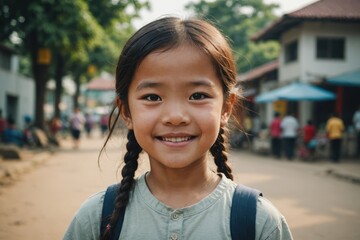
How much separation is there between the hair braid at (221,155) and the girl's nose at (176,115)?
506 mm

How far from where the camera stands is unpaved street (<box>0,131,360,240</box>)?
4520 mm

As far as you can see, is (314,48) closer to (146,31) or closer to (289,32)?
(289,32)

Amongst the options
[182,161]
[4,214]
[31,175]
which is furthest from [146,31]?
[31,175]

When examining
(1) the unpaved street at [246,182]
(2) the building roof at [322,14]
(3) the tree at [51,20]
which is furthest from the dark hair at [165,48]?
(2) the building roof at [322,14]

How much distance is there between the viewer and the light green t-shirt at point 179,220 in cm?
160

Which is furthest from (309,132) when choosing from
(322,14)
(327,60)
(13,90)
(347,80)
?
(13,90)

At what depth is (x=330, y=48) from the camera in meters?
16.6

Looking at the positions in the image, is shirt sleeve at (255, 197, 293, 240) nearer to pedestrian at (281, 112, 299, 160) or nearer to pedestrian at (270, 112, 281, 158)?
pedestrian at (281, 112, 299, 160)

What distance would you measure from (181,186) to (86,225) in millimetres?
446

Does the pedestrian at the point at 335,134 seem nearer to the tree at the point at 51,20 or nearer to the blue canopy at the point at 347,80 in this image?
the blue canopy at the point at 347,80

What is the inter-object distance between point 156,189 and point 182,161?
25 cm

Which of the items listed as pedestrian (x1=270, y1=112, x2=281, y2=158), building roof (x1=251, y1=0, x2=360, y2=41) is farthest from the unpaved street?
building roof (x1=251, y1=0, x2=360, y2=41)

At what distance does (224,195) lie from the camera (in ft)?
5.68

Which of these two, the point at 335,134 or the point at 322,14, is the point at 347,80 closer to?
the point at 335,134
